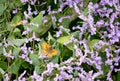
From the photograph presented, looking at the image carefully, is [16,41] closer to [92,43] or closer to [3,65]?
[3,65]

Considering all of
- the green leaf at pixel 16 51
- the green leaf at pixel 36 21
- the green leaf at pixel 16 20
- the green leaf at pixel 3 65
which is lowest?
the green leaf at pixel 3 65

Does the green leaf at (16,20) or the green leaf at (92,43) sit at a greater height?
the green leaf at (16,20)

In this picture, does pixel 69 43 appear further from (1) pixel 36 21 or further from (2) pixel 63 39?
(1) pixel 36 21

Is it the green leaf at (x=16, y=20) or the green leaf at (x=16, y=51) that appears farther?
the green leaf at (x=16, y=20)

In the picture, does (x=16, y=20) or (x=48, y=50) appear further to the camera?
(x=16, y=20)

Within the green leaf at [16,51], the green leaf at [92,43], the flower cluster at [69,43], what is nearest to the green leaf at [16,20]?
the flower cluster at [69,43]

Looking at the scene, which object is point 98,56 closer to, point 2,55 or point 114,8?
point 114,8

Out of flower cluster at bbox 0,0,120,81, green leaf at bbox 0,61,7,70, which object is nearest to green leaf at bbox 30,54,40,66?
flower cluster at bbox 0,0,120,81

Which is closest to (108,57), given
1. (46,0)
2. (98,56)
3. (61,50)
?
(98,56)

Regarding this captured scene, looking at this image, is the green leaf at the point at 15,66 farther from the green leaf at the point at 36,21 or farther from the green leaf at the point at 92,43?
the green leaf at the point at 92,43

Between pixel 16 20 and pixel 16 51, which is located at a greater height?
pixel 16 20

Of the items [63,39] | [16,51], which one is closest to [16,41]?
[16,51]

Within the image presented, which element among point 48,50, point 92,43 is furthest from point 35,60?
point 92,43
